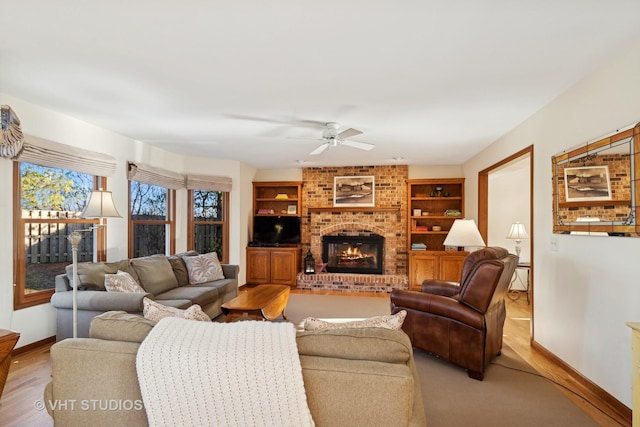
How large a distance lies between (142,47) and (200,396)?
2137mm

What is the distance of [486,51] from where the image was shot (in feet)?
6.96

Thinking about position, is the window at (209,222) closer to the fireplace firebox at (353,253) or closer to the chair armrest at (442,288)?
the fireplace firebox at (353,253)

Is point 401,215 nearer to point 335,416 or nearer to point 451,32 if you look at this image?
point 451,32

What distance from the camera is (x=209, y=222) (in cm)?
574

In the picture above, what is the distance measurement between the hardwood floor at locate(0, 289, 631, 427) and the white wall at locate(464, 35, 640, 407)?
0.40ft

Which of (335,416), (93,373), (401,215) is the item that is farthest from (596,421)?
(401,215)

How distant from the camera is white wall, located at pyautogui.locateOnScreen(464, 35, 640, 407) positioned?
2076 millimetres

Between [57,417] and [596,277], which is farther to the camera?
[596,277]

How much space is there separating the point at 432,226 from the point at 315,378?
18.6 ft

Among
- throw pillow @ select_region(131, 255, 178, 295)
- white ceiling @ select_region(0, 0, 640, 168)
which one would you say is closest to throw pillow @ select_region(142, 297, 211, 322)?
white ceiling @ select_region(0, 0, 640, 168)

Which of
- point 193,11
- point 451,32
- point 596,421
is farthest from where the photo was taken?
point 596,421

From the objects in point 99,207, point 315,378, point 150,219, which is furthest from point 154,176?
point 315,378

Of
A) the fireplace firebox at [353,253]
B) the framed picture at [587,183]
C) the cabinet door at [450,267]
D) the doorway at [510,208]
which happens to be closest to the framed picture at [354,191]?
the fireplace firebox at [353,253]

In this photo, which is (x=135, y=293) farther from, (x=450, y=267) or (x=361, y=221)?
(x=450, y=267)
